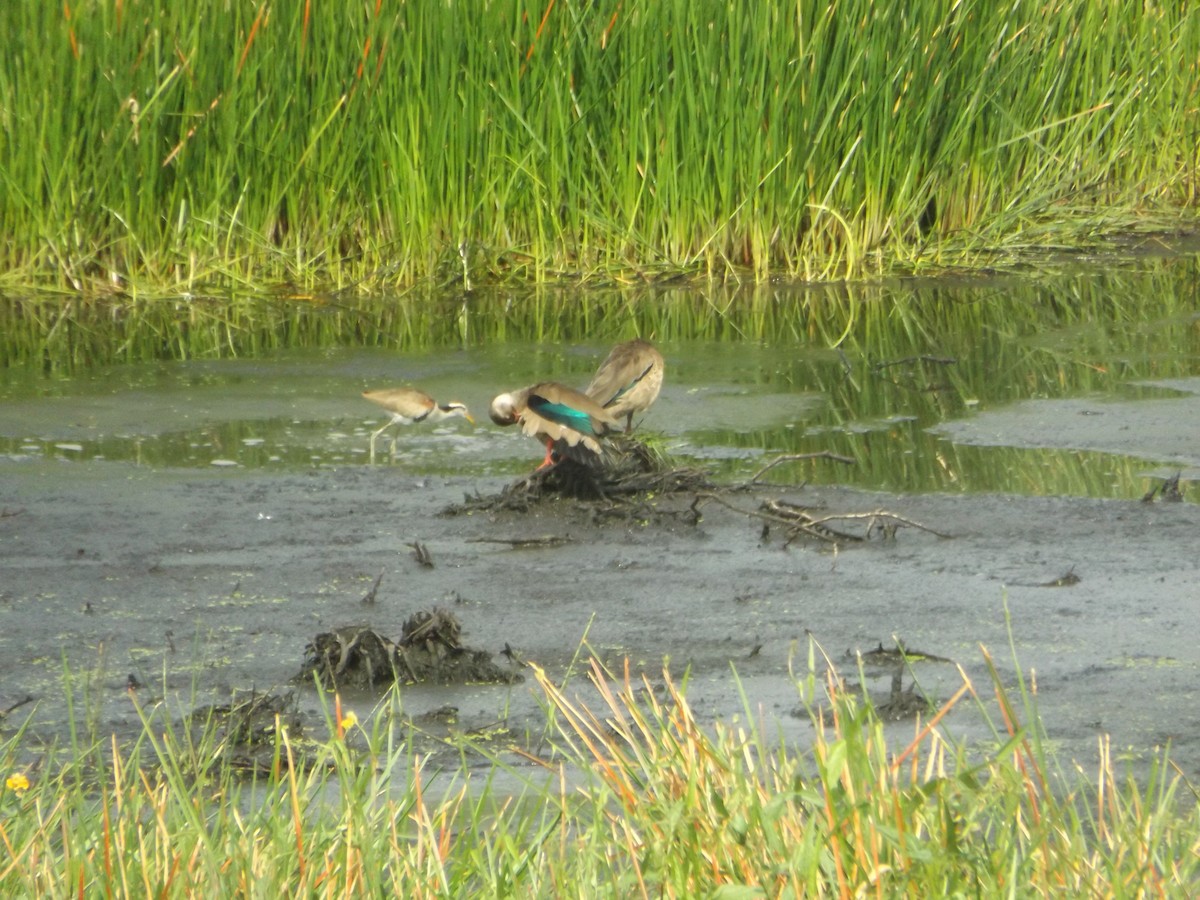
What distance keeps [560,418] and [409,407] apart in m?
0.99

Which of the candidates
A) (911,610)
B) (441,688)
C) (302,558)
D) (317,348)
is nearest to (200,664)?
(441,688)

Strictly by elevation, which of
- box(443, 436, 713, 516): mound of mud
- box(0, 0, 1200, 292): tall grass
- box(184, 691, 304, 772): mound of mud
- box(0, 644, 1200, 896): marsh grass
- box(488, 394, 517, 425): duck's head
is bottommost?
box(184, 691, 304, 772): mound of mud

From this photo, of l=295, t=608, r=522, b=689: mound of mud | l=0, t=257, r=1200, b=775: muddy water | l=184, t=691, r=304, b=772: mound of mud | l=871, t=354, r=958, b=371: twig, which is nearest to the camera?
l=184, t=691, r=304, b=772: mound of mud

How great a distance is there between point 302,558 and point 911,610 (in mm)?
1767

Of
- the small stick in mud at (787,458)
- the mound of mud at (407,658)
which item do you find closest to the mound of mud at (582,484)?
the small stick in mud at (787,458)

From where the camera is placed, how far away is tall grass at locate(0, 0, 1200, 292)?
977cm

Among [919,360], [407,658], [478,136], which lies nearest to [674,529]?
[407,658]

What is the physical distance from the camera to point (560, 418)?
6.09 m

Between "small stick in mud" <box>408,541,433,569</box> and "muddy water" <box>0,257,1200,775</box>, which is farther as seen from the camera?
"small stick in mud" <box>408,541,433,569</box>

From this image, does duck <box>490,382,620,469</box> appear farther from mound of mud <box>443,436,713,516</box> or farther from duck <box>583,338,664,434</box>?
duck <box>583,338,664,434</box>

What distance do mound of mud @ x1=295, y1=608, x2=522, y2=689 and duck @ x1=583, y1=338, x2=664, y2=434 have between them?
8.10 feet

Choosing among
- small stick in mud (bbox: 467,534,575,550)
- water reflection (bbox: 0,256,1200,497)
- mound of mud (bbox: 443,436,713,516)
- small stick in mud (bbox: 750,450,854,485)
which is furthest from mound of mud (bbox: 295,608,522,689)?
water reflection (bbox: 0,256,1200,497)

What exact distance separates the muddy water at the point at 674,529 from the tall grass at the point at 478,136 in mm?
1549

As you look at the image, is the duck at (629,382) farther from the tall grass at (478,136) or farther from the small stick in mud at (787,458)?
the tall grass at (478,136)
